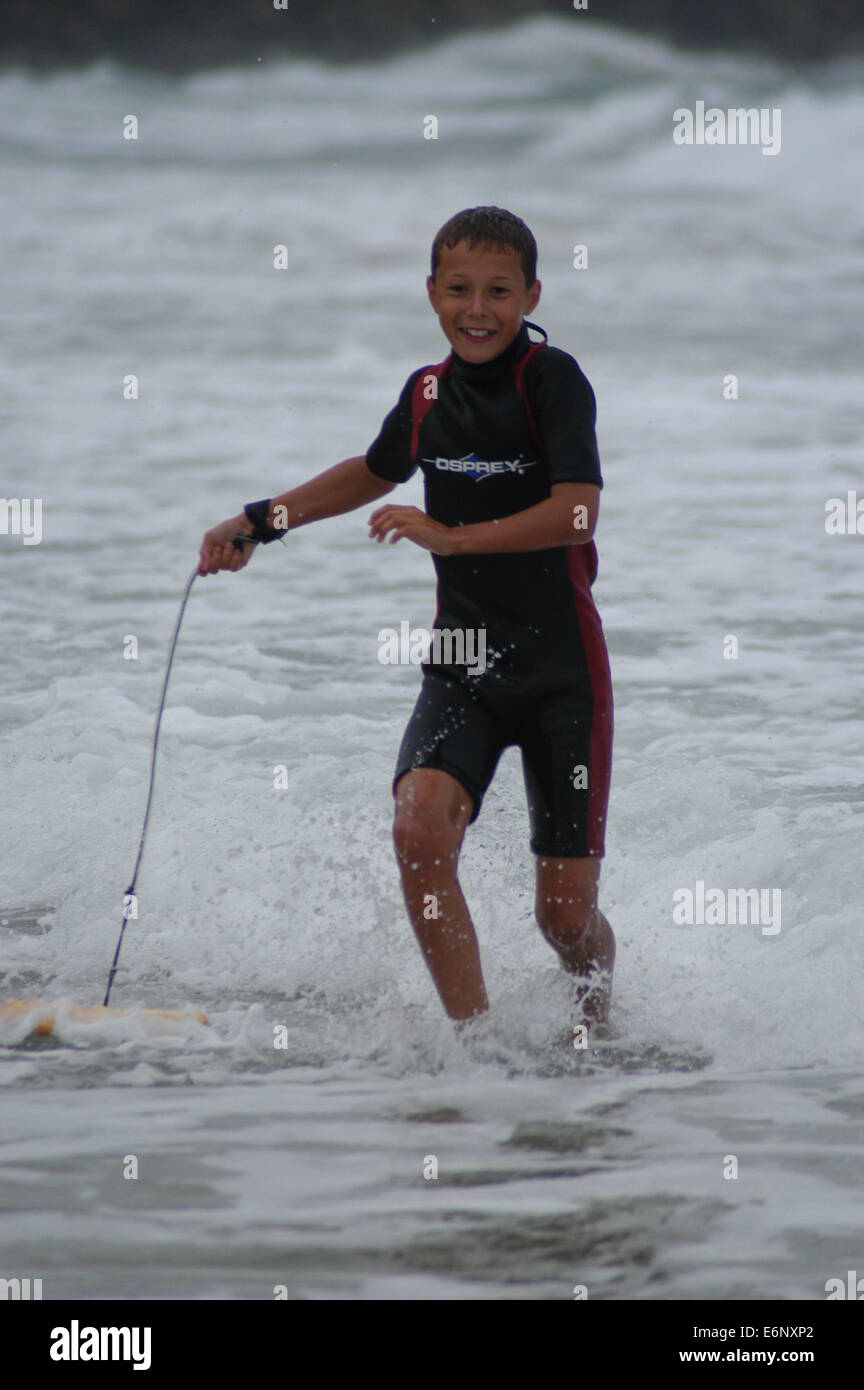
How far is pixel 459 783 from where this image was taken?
12.4 ft

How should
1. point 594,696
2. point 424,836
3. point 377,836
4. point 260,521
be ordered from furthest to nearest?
point 377,836 → point 260,521 → point 594,696 → point 424,836

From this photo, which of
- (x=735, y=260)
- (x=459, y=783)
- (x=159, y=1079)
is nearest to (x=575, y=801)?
(x=459, y=783)

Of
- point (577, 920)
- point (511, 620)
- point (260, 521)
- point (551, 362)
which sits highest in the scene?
point (551, 362)

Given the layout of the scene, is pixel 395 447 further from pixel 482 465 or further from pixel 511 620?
pixel 511 620

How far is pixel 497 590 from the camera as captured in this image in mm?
3895

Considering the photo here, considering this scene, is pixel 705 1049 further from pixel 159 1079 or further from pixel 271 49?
pixel 271 49

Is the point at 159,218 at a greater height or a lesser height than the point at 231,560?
greater

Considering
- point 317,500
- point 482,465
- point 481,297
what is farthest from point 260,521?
point 481,297

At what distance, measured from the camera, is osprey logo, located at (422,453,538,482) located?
12.5 feet

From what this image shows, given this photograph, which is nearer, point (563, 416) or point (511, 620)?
point (563, 416)

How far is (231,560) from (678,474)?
10256 millimetres

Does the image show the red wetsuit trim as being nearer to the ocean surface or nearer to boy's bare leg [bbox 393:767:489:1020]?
boy's bare leg [bbox 393:767:489:1020]

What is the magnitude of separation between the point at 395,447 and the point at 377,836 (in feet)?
6.75

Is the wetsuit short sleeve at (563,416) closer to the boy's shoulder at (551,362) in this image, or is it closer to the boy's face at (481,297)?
the boy's shoulder at (551,362)
